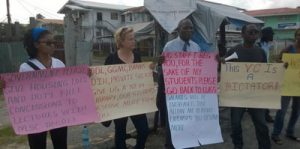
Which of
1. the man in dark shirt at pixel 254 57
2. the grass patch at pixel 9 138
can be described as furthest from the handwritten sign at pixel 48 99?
the grass patch at pixel 9 138

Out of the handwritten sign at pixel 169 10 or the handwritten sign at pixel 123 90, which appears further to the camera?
the handwritten sign at pixel 169 10

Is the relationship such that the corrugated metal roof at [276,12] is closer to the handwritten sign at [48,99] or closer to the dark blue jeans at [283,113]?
the dark blue jeans at [283,113]

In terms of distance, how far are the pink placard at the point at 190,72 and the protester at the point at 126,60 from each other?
0.45m

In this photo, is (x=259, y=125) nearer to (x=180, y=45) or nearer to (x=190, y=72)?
(x=190, y=72)

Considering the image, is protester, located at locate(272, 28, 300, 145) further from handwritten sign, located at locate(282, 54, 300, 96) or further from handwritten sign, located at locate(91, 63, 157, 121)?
handwritten sign, located at locate(91, 63, 157, 121)

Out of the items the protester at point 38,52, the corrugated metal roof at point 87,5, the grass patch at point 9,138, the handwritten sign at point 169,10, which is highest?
the corrugated metal roof at point 87,5

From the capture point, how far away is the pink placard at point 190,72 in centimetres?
472

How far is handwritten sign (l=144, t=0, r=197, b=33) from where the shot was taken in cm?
786

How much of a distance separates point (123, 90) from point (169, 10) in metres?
3.81

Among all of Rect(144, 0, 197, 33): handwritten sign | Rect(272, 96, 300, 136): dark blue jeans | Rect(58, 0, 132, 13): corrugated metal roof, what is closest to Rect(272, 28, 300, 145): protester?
Rect(272, 96, 300, 136): dark blue jeans

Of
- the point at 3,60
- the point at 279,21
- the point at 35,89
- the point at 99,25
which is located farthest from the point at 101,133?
the point at 279,21

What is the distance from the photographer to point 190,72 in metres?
4.82

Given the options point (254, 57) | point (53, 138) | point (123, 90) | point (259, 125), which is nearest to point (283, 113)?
point (259, 125)

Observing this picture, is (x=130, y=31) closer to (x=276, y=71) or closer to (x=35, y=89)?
(x=35, y=89)
